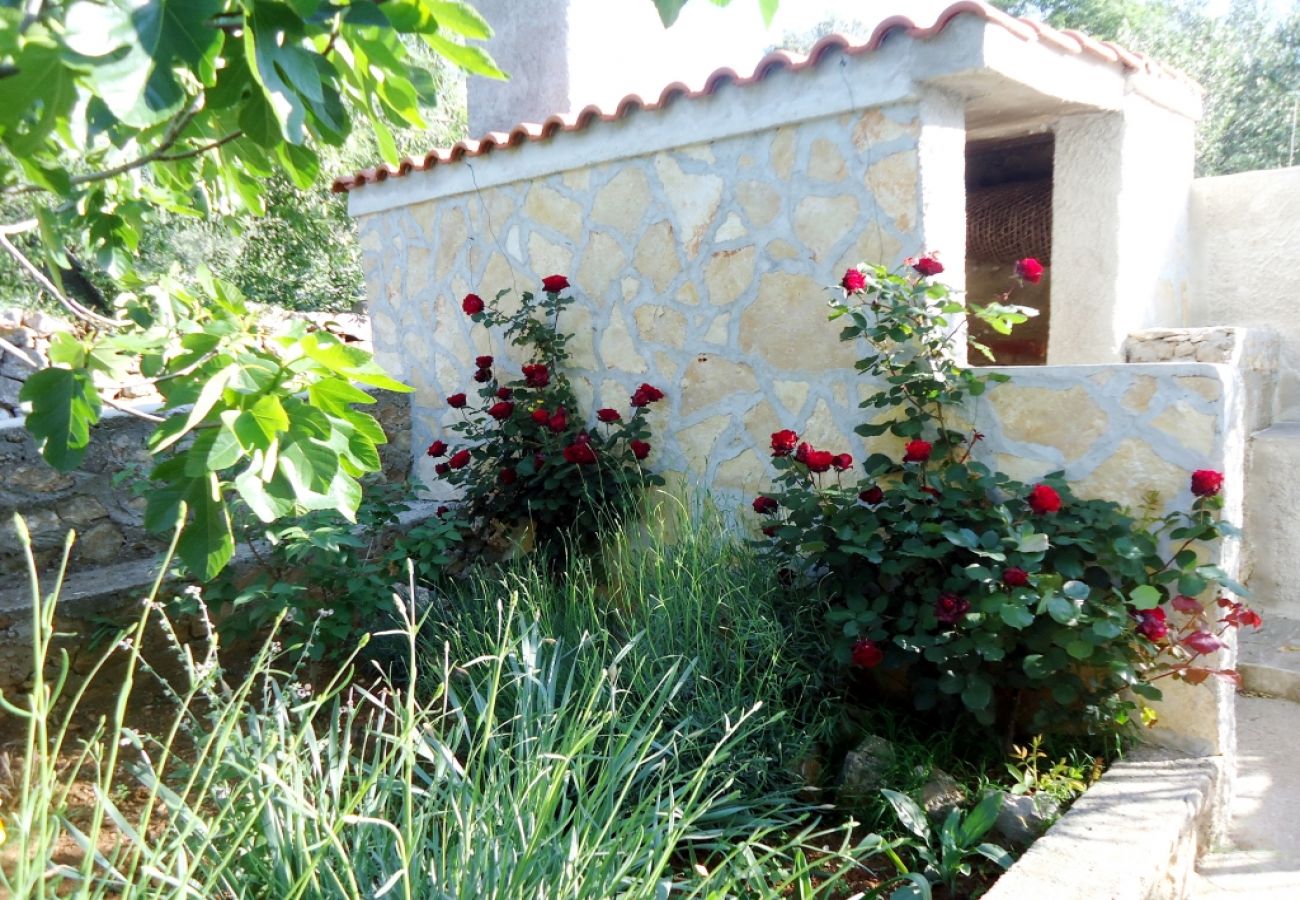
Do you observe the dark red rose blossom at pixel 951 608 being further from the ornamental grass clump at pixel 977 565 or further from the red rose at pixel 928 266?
the red rose at pixel 928 266

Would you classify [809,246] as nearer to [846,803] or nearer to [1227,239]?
[846,803]

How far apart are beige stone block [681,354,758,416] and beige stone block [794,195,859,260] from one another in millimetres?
567

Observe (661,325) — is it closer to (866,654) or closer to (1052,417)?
(1052,417)

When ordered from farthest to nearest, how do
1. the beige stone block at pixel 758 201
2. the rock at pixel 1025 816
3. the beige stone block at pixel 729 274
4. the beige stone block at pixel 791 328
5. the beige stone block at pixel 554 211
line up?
the beige stone block at pixel 554 211 < the beige stone block at pixel 729 274 < the beige stone block at pixel 758 201 < the beige stone block at pixel 791 328 < the rock at pixel 1025 816

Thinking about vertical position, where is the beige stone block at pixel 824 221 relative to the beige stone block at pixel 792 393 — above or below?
above

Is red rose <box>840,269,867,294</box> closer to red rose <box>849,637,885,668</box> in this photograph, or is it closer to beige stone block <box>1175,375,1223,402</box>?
beige stone block <box>1175,375,1223,402</box>

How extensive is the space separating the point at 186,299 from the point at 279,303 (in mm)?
9167

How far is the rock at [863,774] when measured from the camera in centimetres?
259

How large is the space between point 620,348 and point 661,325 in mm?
274

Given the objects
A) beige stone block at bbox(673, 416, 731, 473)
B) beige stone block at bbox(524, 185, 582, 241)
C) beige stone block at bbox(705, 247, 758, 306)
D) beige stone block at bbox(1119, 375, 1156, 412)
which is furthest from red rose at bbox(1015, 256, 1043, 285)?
beige stone block at bbox(524, 185, 582, 241)

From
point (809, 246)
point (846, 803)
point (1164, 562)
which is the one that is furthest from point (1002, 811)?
point (809, 246)

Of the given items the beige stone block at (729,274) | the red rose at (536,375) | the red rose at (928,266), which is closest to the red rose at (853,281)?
the red rose at (928,266)

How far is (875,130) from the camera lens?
3.30m

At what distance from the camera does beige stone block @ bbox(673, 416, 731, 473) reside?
13.0ft
